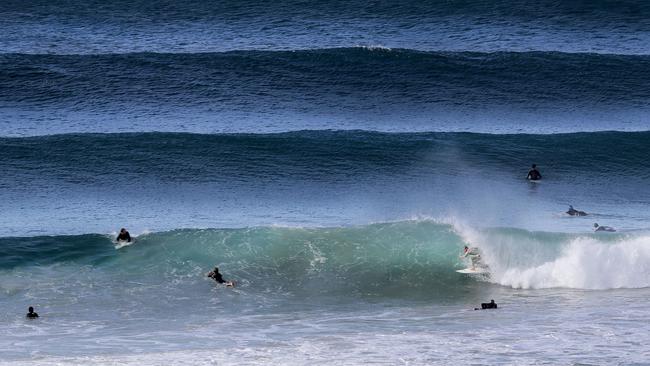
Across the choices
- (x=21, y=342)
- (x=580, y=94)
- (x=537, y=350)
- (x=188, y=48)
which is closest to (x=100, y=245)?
(x=21, y=342)

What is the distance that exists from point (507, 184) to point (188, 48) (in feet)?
Result: 43.5

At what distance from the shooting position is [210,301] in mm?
26250

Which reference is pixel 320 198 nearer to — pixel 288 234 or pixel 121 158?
pixel 288 234

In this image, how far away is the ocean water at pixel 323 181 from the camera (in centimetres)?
2419

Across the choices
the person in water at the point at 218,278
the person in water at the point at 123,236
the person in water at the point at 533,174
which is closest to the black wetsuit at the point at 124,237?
the person in water at the point at 123,236

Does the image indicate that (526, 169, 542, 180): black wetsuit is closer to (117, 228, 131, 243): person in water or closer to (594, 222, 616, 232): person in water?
(594, 222, 616, 232): person in water

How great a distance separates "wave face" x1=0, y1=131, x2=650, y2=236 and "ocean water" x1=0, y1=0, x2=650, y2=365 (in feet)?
0.30

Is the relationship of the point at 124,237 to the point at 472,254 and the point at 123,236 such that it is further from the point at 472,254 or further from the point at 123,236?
the point at 472,254

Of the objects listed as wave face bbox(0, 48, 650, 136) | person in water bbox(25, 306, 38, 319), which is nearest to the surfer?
wave face bbox(0, 48, 650, 136)

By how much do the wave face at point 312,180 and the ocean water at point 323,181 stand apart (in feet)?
0.30

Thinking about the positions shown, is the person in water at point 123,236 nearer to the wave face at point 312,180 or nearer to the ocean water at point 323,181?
the ocean water at point 323,181

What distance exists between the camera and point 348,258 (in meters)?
28.9

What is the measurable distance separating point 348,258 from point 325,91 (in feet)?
39.0

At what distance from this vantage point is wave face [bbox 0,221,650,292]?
1091 inches
